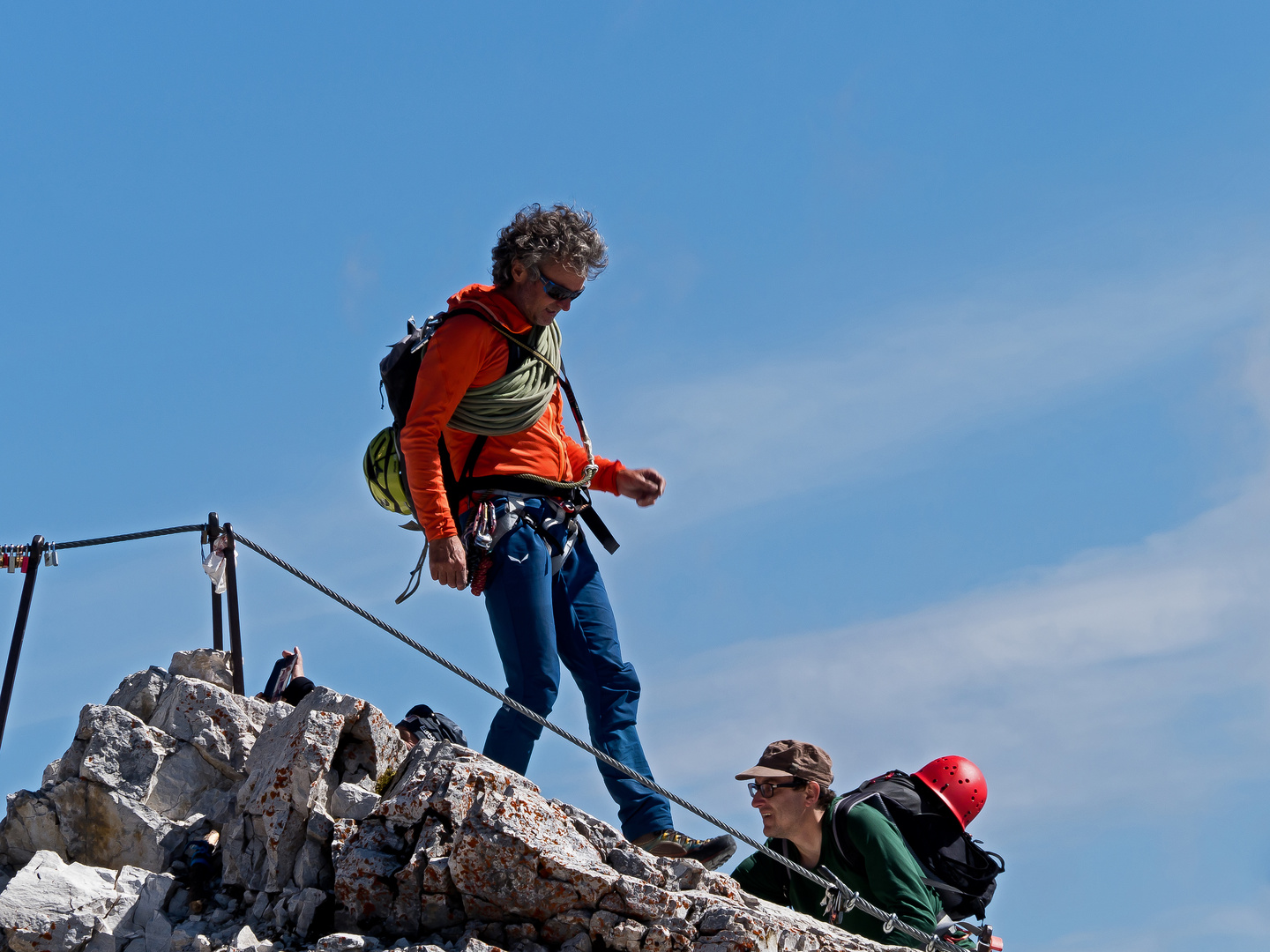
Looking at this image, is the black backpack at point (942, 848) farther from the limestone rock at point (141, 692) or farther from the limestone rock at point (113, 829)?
the limestone rock at point (141, 692)

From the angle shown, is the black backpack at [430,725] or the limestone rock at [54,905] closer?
the limestone rock at [54,905]

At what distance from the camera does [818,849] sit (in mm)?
7480

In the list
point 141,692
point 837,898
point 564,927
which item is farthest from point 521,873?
point 141,692

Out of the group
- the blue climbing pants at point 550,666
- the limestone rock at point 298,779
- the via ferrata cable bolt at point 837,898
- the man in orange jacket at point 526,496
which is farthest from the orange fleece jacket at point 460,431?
the via ferrata cable bolt at point 837,898

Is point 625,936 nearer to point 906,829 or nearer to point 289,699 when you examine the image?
point 906,829

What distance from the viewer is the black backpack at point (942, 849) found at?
Result: 7.48 metres

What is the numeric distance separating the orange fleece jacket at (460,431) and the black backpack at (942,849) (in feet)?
8.32

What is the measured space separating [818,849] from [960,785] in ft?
2.94

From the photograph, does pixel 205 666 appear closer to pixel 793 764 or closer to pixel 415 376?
pixel 415 376

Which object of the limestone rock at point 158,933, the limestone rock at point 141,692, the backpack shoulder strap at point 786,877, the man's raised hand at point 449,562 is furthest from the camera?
the limestone rock at point 141,692

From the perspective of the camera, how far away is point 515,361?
7.43 metres

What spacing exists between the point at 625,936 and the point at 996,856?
2.74m

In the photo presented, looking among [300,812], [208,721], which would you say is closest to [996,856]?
[300,812]

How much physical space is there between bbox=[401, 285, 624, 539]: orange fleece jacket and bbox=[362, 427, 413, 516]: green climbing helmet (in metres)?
0.34
